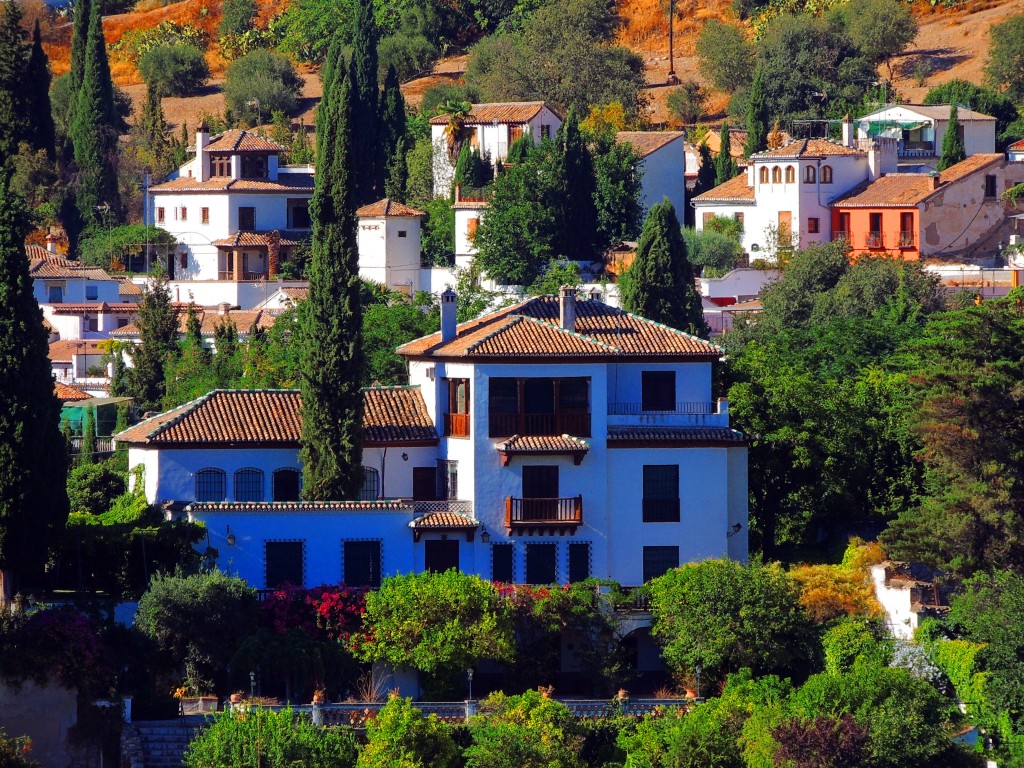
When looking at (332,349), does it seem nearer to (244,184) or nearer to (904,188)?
(904,188)

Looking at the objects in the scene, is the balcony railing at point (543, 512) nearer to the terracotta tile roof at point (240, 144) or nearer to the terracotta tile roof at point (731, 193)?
the terracotta tile roof at point (731, 193)

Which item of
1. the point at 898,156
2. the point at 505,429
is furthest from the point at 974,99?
the point at 505,429

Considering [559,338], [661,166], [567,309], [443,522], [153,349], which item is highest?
[661,166]

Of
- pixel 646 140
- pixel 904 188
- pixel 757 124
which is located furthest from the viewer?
pixel 757 124

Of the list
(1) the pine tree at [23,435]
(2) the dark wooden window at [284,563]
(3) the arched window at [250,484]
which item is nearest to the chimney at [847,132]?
(3) the arched window at [250,484]

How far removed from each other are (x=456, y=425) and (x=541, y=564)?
11.1 ft

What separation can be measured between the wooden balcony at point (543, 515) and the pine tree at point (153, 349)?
24045 mm

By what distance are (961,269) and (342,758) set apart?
1746 inches

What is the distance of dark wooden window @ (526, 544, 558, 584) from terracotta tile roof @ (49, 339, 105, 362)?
37.1 metres

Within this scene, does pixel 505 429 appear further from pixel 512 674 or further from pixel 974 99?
pixel 974 99

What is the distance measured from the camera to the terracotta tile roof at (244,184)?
3711 inches

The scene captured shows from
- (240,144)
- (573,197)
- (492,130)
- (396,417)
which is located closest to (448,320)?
(396,417)

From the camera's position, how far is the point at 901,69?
A: 4850 inches

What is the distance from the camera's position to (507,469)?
168 feet
